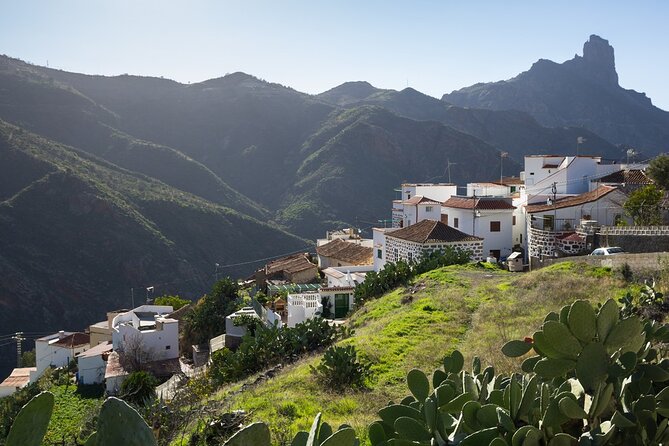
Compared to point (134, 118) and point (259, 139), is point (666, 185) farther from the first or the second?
point (134, 118)

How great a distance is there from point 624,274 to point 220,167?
66.9 metres

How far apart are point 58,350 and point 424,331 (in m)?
20.9

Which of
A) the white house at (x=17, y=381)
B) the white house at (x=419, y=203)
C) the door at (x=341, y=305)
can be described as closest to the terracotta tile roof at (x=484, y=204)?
the white house at (x=419, y=203)

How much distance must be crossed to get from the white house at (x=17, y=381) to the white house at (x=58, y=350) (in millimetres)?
391

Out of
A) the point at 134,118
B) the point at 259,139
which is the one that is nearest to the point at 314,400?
the point at 259,139

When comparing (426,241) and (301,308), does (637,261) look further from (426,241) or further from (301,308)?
(301,308)

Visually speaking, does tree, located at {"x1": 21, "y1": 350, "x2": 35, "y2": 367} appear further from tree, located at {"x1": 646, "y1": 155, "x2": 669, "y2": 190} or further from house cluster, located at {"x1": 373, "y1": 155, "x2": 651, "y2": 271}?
tree, located at {"x1": 646, "y1": 155, "x2": 669, "y2": 190}

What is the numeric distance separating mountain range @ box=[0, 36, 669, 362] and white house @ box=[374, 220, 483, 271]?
22.9m

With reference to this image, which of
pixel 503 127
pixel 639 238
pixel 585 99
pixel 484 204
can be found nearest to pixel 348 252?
pixel 484 204

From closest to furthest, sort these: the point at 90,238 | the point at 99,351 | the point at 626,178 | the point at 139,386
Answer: the point at 139,386, the point at 99,351, the point at 626,178, the point at 90,238

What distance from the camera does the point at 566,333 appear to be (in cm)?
238

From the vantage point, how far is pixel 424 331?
30.9 ft

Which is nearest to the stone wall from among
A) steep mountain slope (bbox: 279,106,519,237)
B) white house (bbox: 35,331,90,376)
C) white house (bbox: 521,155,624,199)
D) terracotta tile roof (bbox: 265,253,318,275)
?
white house (bbox: 521,155,624,199)

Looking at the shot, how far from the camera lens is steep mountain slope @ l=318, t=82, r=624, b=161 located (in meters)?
88.2
